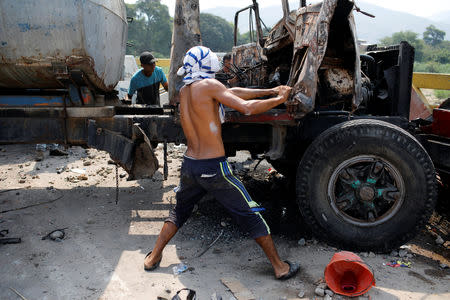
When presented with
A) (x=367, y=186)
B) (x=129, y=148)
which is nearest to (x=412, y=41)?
(x=367, y=186)

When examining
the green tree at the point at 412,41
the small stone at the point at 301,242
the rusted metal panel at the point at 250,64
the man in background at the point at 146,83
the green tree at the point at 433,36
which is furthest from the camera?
the green tree at the point at 433,36

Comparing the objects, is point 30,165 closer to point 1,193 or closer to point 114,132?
point 1,193

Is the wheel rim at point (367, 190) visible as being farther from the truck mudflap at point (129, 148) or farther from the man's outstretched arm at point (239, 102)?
the truck mudflap at point (129, 148)

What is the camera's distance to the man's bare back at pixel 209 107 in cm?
261

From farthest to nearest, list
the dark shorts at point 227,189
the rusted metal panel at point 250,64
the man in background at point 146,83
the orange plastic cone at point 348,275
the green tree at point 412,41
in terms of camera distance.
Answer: the green tree at point 412,41
the man in background at point 146,83
the rusted metal panel at point 250,64
the dark shorts at point 227,189
the orange plastic cone at point 348,275

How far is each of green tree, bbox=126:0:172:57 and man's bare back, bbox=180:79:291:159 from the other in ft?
154

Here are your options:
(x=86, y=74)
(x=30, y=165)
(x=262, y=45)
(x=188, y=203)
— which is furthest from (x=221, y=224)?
(x=30, y=165)

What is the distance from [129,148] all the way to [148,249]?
94 centimetres

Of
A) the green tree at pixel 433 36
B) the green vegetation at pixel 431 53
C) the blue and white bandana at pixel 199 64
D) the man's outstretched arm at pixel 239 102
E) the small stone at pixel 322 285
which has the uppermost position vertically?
the green tree at pixel 433 36

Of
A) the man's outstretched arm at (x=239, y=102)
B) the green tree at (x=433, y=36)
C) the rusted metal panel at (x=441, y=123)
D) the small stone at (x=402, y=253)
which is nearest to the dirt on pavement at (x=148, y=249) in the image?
the small stone at (x=402, y=253)

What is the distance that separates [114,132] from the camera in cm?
347

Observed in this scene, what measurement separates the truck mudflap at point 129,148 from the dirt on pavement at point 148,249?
64cm

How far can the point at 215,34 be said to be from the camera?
55.1 metres

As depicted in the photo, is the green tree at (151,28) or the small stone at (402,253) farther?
the green tree at (151,28)
